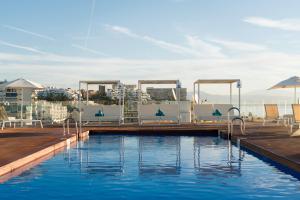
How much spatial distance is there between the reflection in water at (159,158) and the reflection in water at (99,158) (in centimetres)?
42

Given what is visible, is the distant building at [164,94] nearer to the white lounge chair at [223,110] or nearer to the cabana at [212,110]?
the cabana at [212,110]

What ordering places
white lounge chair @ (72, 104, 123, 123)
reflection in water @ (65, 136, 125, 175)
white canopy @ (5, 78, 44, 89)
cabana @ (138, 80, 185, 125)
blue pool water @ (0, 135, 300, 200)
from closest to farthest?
blue pool water @ (0, 135, 300, 200) → reflection in water @ (65, 136, 125, 175) → white canopy @ (5, 78, 44, 89) → cabana @ (138, 80, 185, 125) → white lounge chair @ (72, 104, 123, 123)

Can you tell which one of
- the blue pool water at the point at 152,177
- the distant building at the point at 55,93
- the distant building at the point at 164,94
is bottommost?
the blue pool water at the point at 152,177

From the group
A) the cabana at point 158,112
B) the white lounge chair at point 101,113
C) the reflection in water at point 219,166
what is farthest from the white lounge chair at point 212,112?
the reflection in water at point 219,166

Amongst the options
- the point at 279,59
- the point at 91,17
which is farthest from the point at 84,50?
the point at 279,59

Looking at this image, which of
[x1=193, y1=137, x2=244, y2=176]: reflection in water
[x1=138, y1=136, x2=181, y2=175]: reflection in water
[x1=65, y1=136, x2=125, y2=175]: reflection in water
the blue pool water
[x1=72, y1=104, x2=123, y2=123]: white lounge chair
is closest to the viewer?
the blue pool water

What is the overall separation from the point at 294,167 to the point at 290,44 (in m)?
14.5

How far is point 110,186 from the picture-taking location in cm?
644

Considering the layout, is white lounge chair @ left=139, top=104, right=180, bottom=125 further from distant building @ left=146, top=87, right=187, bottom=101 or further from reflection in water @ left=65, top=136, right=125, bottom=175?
reflection in water @ left=65, top=136, right=125, bottom=175

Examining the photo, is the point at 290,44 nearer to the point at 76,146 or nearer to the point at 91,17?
the point at 91,17

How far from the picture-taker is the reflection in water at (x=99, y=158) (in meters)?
7.89

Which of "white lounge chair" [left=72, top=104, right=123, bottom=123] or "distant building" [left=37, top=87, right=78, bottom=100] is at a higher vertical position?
"distant building" [left=37, top=87, right=78, bottom=100]

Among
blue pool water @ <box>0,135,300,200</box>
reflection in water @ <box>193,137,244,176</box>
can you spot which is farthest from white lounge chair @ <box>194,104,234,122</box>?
blue pool water @ <box>0,135,300,200</box>

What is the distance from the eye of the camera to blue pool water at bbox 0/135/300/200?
5934 mm
